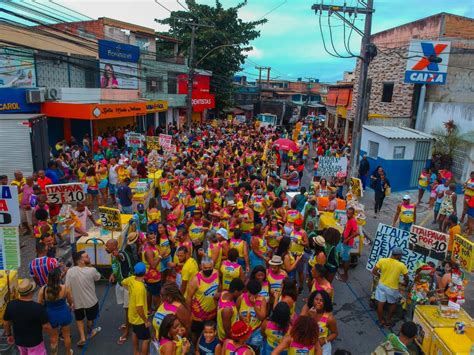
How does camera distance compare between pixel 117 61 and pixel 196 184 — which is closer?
pixel 196 184

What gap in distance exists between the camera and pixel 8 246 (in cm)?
670

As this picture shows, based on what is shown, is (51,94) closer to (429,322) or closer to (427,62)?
(427,62)

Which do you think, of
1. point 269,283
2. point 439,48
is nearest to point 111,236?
point 269,283

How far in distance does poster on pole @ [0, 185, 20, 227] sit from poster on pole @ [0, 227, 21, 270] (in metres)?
0.11

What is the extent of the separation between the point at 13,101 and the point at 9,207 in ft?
44.3

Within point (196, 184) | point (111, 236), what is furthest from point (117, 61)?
point (111, 236)

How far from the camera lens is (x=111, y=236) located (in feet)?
27.7

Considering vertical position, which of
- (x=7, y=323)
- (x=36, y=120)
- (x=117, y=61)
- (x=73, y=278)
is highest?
(x=117, y=61)

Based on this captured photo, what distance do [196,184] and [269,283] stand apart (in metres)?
5.75

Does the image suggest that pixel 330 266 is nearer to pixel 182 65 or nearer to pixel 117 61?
pixel 117 61

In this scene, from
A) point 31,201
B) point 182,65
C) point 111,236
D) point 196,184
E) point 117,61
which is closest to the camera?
point 111,236

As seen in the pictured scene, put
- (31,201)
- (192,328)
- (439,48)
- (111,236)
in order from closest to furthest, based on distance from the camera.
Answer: (192,328) < (111,236) < (31,201) < (439,48)

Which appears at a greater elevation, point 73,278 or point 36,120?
point 36,120

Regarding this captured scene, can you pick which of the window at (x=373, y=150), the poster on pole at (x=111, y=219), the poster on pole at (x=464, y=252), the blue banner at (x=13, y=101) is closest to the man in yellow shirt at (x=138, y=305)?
the poster on pole at (x=111, y=219)
